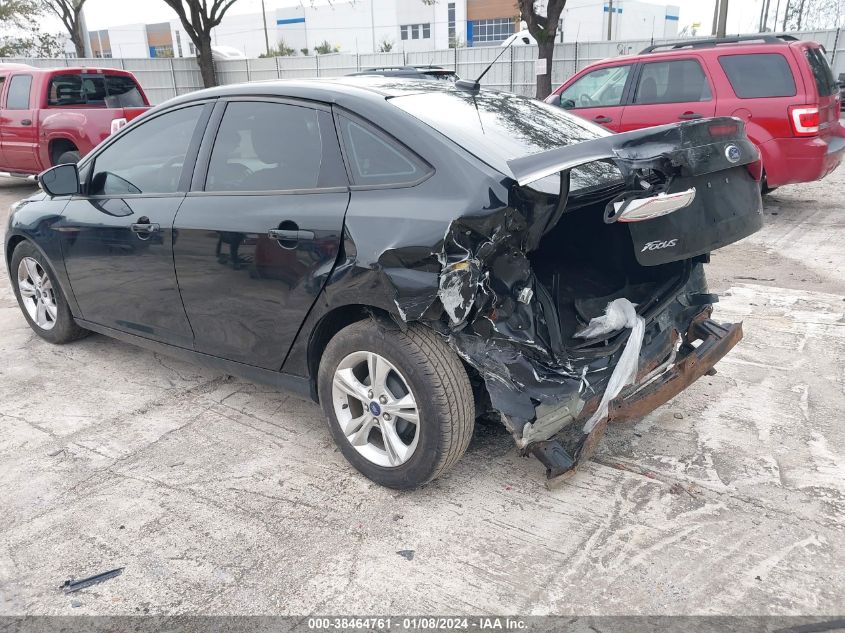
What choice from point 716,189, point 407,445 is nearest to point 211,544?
point 407,445

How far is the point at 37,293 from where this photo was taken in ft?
16.1

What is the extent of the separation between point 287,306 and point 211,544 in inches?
42.3

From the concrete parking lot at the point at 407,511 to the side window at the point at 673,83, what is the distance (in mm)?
4864

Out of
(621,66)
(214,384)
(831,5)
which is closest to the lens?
(214,384)

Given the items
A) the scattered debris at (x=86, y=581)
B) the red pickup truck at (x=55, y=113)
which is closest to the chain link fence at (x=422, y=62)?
the red pickup truck at (x=55, y=113)

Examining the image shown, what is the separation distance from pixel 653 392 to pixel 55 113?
34.8ft

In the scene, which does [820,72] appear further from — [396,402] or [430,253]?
[396,402]

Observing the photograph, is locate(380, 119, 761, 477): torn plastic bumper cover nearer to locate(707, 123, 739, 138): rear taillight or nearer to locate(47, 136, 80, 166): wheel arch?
locate(707, 123, 739, 138): rear taillight

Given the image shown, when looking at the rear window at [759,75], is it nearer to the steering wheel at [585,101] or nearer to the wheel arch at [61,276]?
the steering wheel at [585,101]

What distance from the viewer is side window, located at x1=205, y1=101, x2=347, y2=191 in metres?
3.11

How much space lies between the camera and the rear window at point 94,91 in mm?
10759

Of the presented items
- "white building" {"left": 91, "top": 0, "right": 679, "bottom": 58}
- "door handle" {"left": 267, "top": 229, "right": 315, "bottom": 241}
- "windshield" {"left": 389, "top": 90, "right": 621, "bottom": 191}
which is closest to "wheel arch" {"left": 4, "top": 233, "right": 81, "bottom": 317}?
"door handle" {"left": 267, "top": 229, "right": 315, "bottom": 241}

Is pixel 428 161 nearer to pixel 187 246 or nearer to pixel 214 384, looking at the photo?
pixel 187 246

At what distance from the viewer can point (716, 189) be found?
9.82 feet
